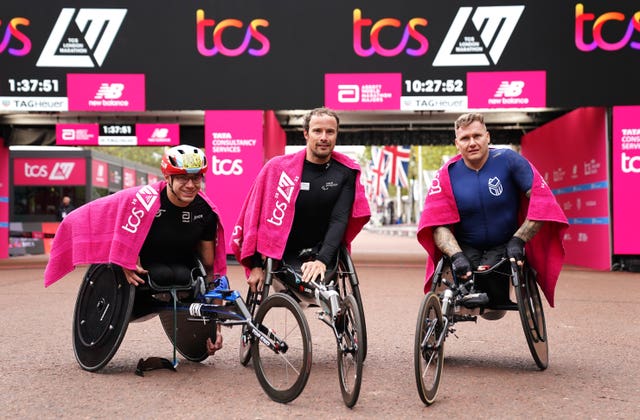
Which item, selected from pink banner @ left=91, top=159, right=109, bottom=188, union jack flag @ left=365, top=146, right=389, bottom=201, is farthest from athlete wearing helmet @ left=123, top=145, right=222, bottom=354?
union jack flag @ left=365, top=146, right=389, bottom=201

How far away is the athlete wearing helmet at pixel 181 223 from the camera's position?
17.3ft

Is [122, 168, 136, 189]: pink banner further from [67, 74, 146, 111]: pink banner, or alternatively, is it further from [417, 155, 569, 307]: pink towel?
[417, 155, 569, 307]: pink towel

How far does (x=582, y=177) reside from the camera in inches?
688

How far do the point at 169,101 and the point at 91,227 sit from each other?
38.6 feet

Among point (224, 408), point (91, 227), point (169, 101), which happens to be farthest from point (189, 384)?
point (169, 101)

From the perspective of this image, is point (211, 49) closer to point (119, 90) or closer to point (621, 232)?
point (119, 90)

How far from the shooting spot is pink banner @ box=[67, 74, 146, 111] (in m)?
16.5

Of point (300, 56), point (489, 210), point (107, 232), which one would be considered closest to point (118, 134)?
point (300, 56)

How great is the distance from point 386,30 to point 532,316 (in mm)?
12000

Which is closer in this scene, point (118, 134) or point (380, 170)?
point (118, 134)

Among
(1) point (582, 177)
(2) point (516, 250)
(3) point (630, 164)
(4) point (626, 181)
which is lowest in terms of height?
(2) point (516, 250)

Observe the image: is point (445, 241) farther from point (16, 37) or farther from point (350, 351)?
point (16, 37)

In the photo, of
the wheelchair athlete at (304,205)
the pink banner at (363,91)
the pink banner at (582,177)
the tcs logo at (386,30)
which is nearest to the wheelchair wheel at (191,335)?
the wheelchair athlete at (304,205)

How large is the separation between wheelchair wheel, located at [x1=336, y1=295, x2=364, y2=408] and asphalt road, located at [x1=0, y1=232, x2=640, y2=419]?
0.11 metres
